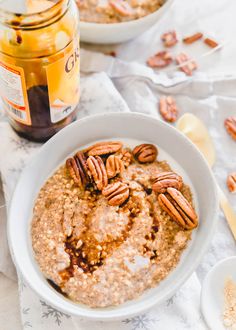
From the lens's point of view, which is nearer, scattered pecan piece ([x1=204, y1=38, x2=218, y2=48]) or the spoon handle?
the spoon handle

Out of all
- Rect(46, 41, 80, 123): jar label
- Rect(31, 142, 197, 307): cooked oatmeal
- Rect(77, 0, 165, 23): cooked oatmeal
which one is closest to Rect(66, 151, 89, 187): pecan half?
Rect(31, 142, 197, 307): cooked oatmeal

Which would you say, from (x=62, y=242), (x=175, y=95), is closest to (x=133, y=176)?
(x=62, y=242)

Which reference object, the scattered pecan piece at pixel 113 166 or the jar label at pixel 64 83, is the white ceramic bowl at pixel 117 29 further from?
the scattered pecan piece at pixel 113 166

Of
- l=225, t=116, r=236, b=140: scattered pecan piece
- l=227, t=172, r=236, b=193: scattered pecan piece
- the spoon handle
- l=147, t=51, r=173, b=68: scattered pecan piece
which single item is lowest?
the spoon handle

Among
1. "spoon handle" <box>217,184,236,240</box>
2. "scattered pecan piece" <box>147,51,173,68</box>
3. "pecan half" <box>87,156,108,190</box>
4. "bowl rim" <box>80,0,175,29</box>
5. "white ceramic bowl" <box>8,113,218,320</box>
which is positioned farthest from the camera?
"scattered pecan piece" <box>147,51,173,68</box>

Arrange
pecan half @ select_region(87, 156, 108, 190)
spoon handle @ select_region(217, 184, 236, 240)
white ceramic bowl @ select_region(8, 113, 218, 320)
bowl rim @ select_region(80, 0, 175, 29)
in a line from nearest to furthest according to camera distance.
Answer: white ceramic bowl @ select_region(8, 113, 218, 320) → pecan half @ select_region(87, 156, 108, 190) → spoon handle @ select_region(217, 184, 236, 240) → bowl rim @ select_region(80, 0, 175, 29)

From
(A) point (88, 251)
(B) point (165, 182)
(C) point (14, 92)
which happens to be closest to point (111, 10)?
(C) point (14, 92)

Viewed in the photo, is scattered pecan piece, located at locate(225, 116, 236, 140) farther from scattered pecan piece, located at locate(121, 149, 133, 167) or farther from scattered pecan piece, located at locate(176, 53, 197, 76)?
scattered pecan piece, located at locate(121, 149, 133, 167)
